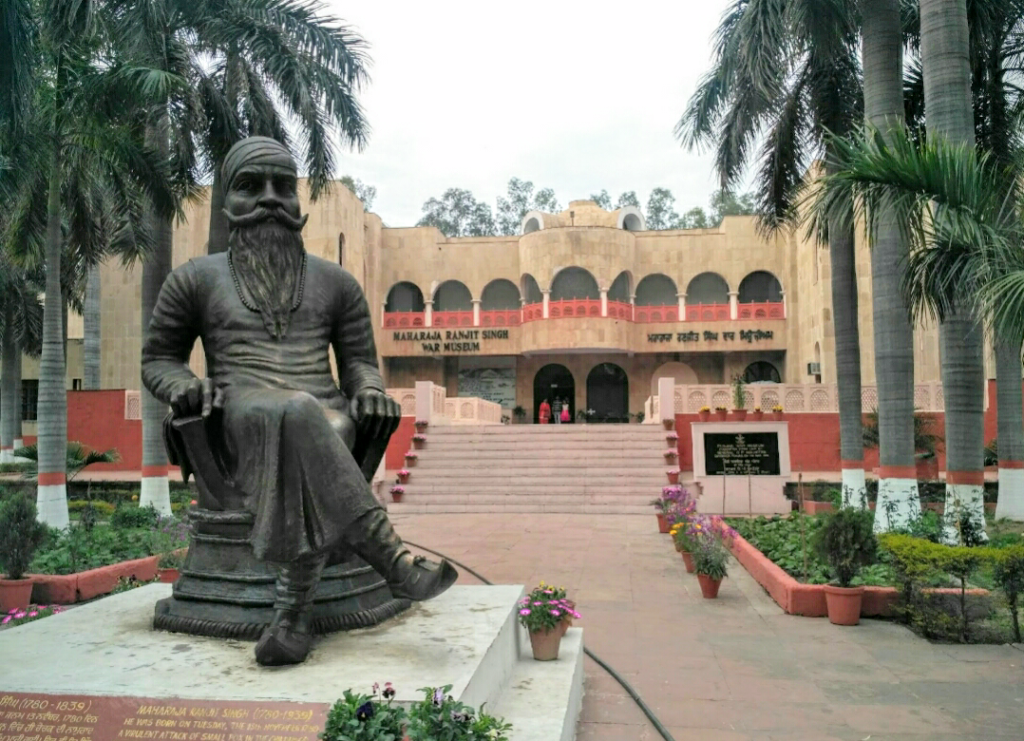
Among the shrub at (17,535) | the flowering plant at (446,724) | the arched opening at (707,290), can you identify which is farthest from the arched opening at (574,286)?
the flowering plant at (446,724)

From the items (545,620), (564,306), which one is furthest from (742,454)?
(564,306)

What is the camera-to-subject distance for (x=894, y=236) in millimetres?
9320

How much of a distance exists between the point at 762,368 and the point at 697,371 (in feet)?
8.01

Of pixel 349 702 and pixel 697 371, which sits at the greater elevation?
pixel 697 371

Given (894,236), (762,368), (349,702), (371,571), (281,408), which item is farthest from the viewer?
(762,368)

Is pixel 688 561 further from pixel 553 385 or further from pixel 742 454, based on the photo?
pixel 553 385

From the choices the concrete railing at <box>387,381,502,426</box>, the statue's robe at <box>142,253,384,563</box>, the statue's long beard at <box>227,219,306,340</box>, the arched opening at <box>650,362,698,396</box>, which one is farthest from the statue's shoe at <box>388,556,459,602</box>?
the arched opening at <box>650,362,698,396</box>

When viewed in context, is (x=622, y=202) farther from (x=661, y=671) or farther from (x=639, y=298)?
(x=661, y=671)

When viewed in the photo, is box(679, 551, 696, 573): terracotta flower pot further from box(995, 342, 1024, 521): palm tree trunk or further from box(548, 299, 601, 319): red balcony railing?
box(548, 299, 601, 319): red balcony railing

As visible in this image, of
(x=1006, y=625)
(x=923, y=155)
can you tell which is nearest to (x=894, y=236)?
(x=923, y=155)

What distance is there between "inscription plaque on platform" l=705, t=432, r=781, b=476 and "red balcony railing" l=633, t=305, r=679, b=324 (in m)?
17.1

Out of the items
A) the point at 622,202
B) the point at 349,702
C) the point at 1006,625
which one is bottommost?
the point at 1006,625

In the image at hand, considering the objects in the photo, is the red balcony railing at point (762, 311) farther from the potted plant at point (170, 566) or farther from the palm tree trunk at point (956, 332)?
the potted plant at point (170, 566)

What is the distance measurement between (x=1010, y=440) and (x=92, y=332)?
23.8 m
